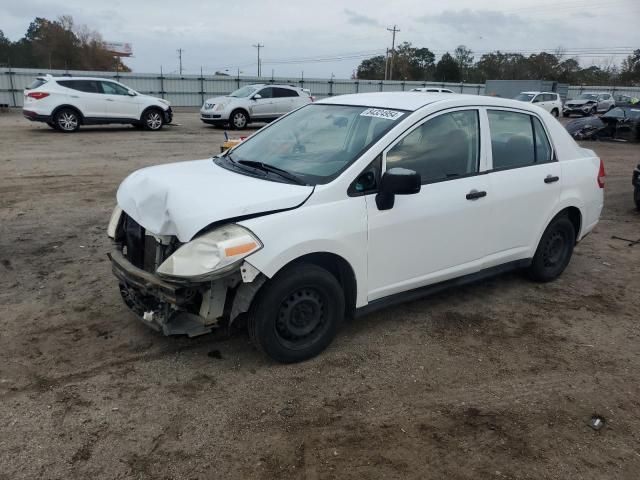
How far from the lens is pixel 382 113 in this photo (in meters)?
4.14

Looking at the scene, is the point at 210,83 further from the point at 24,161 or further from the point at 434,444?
the point at 434,444

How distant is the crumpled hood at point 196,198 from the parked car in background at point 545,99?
1138 inches

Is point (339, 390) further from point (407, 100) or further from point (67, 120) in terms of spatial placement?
point (67, 120)

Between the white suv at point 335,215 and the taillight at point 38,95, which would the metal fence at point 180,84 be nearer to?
the taillight at point 38,95

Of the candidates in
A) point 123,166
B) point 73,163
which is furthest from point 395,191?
point 73,163

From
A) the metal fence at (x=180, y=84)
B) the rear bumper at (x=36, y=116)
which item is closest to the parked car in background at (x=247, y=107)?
the rear bumper at (x=36, y=116)

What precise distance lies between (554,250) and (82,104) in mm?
15491

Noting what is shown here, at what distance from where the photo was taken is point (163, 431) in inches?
118

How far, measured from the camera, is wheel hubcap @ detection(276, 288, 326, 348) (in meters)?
3.57

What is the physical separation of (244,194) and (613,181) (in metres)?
10.8

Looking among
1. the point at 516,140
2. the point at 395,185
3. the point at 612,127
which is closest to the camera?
the point at 395,185

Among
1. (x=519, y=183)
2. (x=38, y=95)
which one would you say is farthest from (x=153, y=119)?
(x=519, y=183)

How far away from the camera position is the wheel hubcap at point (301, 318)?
3.57 m

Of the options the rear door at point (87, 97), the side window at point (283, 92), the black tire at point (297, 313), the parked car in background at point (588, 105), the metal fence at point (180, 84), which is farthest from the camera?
the parked car in background at point (588, 105)
